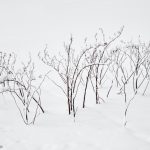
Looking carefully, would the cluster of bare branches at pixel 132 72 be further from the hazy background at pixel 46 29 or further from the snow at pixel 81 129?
the hazy background at pixel 46 29

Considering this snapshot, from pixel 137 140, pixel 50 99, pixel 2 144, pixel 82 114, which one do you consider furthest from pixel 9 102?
pixel 137 140

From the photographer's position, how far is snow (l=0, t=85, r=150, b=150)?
348 cm

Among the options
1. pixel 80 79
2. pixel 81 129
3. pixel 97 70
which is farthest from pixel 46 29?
pixel 81 129

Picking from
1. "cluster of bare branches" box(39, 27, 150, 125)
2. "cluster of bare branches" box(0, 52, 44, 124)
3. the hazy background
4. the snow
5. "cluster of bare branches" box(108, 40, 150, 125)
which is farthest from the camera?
the hazy background

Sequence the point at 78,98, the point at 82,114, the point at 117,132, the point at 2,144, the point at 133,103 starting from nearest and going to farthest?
the point at 2,144
the point at 117,132
the point at 82,114
the point at 133,103
the point at 78,98

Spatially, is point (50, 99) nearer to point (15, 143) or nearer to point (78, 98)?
point (78, 98)

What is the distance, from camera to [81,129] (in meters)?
3.94

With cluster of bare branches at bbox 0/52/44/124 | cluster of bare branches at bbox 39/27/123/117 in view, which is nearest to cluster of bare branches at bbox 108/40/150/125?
cluster of bare branches at bbox 39/27/123/117

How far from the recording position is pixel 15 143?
3525mm

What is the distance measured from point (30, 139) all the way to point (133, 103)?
7.42 feet

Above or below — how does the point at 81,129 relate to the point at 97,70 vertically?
below

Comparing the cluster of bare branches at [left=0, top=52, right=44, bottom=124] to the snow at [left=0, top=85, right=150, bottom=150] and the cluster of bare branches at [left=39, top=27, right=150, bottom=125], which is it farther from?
the cluster of bare branches at [left=39, top=27, right=150, bottom=125]

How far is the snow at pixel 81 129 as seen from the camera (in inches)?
137

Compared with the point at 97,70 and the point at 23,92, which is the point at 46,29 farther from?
the point at 23,92
